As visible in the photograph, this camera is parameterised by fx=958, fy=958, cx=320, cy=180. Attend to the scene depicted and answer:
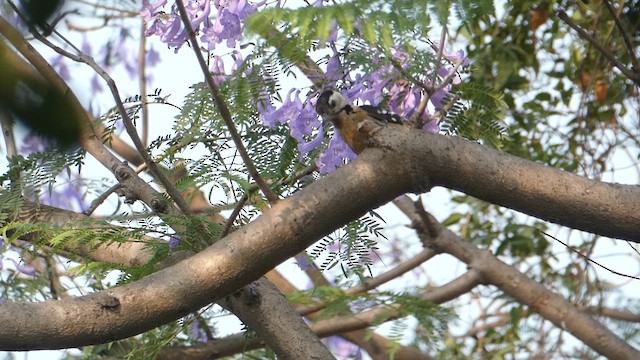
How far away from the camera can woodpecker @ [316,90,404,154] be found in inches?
42.3

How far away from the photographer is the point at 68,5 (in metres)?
0.42

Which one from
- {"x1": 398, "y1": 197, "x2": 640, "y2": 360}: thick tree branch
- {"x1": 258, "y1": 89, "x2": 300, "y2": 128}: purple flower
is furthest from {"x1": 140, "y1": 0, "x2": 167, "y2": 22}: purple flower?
{"x1": 398, "y1": 197, "x2": 640, "y2": 360}: thick tree branch

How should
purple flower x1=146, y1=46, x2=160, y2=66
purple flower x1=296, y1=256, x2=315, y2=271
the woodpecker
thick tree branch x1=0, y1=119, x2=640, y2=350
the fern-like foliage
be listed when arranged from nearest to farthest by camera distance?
thick tree branch x1=0, y1=119, x2=640, y2=350 < the woodpecker < the fern-like foliage < purple flower x1=296, y1=256, x2=315, y2=271 < purple flower x1=146, y1=46, x2=160, y2=66

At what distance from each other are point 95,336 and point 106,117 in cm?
52

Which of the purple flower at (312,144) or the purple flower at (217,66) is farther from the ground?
the purple flower at (217,66)

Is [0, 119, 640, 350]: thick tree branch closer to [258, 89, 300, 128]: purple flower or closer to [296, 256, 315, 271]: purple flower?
[258, 89, 300, 128]: purple flower

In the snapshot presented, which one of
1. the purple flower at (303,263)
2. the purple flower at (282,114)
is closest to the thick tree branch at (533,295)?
the purple flower at (303,263)

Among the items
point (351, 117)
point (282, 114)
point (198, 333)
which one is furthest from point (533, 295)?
point (351, 117)

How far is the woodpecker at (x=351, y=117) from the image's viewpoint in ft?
3.53

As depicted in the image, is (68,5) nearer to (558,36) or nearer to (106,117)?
(106,117)

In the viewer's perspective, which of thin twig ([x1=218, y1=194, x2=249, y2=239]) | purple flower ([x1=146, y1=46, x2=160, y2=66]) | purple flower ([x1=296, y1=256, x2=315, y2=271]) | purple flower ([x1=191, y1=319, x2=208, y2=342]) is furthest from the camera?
purple flower ([x1=146, y1=46, x2=160, y2=66])

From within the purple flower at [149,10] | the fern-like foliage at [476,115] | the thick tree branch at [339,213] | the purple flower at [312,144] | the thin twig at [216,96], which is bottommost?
the thick tree branch at [339,213]

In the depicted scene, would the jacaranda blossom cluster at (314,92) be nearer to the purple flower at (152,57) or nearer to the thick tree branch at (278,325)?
the thick tree branch at (278,325)

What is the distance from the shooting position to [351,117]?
1088 mm
